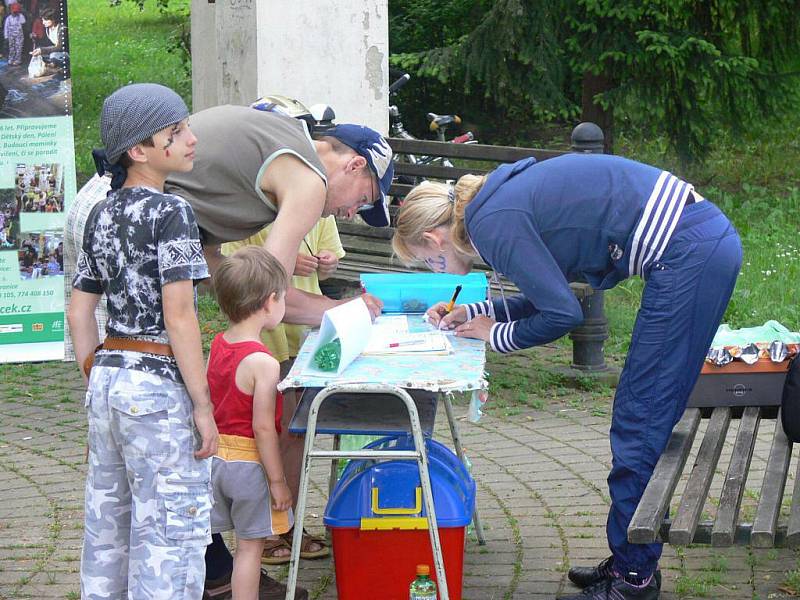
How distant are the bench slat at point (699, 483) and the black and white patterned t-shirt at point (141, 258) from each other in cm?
141

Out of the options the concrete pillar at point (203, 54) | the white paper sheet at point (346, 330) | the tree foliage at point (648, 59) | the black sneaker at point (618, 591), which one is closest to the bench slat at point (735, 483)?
the black sneaker at point (618, 591)

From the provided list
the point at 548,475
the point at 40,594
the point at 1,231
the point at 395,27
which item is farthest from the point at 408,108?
the point at 40,594

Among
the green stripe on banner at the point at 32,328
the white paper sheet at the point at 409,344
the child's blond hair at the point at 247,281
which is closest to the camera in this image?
the child's blond hair at the point at 247,281

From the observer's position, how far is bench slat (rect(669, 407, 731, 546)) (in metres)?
3.26

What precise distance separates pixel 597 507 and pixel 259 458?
5.89ft

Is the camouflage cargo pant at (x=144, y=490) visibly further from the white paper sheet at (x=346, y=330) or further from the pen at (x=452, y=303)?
the pen at (x=452, y=303)

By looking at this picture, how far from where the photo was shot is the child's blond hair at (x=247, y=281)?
3.40 meters

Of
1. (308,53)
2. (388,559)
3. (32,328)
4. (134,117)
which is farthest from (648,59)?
(134,117)

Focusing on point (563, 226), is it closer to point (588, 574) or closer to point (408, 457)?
point (408, 457)

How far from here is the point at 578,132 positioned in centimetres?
636

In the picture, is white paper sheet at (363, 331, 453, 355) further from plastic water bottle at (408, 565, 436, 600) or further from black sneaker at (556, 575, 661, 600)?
black sneaker at (556, 575, 661, 600)

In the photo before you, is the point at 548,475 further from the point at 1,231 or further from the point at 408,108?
the point at 408,108

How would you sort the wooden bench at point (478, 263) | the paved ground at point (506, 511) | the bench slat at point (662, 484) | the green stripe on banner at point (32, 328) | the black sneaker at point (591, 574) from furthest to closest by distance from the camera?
the green stripe on banner at point (32, 328), the wooden bench at point (478, 263), the paved ground at point (506, 511), the black sneaker at point (591, 574), the bench slat at point (662, 484)

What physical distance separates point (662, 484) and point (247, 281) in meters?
1.35
